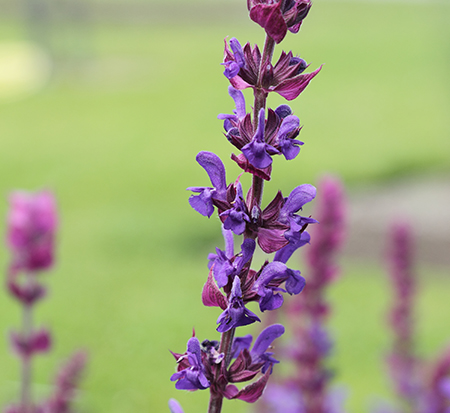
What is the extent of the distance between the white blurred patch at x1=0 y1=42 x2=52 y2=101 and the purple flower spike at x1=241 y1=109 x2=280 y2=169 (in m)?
Answer: 26.0

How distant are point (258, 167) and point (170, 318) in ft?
23.1

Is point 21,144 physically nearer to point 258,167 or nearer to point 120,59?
point 258,167

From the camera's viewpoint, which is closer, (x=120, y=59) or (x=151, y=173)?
(x=151, y=173)

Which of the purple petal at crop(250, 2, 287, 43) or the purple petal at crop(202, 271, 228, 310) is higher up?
the purple petal at crop(250, 2, 287, 43)

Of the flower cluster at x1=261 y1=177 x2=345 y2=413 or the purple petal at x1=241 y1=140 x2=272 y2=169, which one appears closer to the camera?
the purple petal at x1=241 y1=140 x2=272 y2=169

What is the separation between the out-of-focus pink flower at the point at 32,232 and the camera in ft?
8.07

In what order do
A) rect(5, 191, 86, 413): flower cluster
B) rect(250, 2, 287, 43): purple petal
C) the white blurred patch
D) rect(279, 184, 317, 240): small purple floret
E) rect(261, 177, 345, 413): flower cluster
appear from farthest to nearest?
the white blurred patch, rect(261, 177, 345, 413): flower cluster, rect(5, 191, 86, 413): flower cluster, rect(279, 184, 317, 240): small purple floret, rect(250, 2, 287, 43): purple petal

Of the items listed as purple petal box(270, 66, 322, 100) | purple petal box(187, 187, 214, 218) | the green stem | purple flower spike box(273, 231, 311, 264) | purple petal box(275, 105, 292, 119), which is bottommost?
the green stem

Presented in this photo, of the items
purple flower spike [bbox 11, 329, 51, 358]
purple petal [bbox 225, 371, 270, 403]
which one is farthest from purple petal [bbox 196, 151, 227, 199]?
purple flower spike [bbox 11, 329, 51, 358]

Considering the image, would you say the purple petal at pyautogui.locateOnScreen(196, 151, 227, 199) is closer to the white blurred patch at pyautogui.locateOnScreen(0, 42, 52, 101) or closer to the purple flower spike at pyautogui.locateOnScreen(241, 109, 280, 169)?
the purple flower spike at pyautogui.locateOnScreen(241, 109, 280, 169)

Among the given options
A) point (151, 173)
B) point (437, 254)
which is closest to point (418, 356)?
point (437, 254)

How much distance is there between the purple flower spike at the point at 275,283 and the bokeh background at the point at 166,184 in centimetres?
192

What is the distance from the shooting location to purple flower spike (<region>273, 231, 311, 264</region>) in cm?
115

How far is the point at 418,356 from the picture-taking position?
3.79 meters
